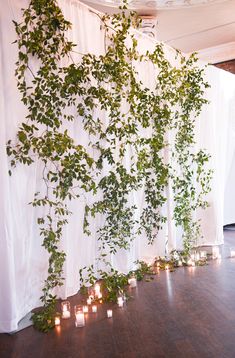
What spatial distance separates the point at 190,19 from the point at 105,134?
305 centimetres

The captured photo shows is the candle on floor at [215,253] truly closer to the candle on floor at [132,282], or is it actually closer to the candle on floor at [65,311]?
the candle on floor at [132,282]

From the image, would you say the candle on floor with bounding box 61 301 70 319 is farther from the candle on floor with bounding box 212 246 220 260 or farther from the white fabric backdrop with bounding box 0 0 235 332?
the candle on floor with bounding box 212 246 220 260

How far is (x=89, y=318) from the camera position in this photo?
2387 mm

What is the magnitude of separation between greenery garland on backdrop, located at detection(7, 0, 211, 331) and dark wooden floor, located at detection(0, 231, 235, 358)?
0.23m

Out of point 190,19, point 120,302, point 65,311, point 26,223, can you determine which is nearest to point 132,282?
point 120,302

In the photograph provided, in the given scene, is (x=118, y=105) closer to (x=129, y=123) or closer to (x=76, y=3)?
(x=129, y=123)

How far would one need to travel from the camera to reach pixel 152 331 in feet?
7.05

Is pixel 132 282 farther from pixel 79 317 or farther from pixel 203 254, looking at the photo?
pixel 203 254

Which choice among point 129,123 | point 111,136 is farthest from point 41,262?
point 129,123

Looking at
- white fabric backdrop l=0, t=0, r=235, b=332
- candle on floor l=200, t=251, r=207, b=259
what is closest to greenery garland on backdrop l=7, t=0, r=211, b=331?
white fabric backdrop l=0, t=0, r=235, b=332

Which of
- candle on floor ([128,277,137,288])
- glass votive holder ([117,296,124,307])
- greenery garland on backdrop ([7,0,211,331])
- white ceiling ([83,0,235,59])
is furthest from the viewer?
white ceiling ([83,0,235,59])

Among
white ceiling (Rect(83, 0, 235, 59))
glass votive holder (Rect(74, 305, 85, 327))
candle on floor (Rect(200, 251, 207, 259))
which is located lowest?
glass votive holder (Rect(74, 305, 85, 327))

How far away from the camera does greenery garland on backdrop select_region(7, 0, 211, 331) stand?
2373mm

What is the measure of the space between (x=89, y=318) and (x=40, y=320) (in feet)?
1.06
